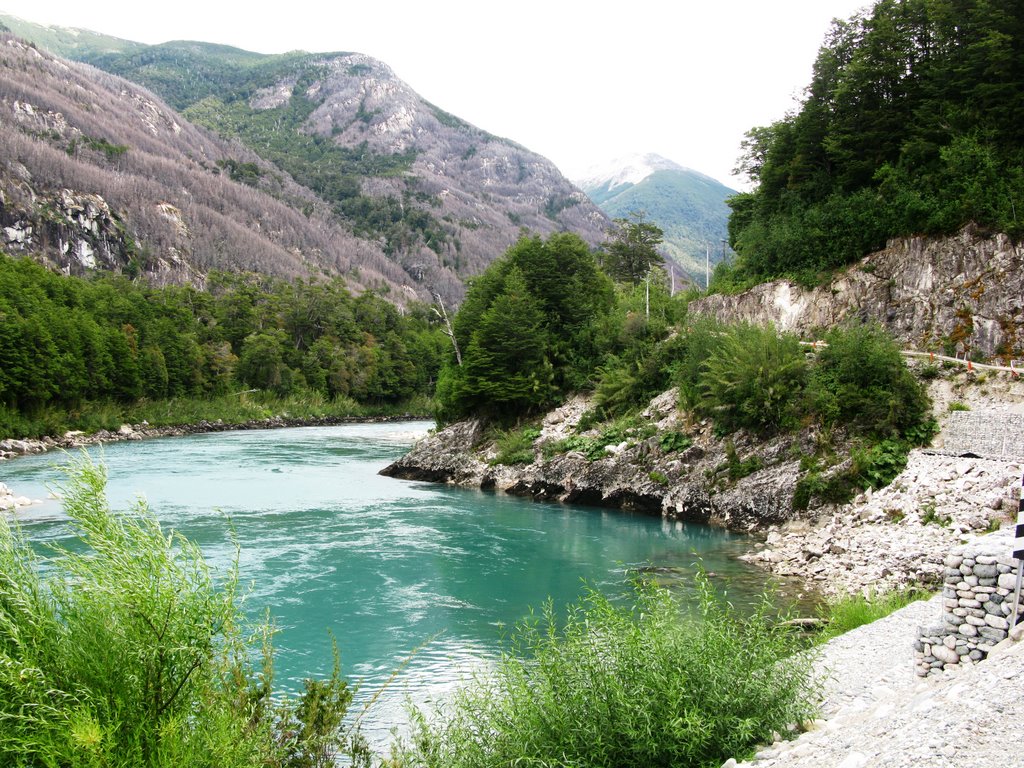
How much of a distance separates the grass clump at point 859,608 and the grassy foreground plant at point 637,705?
193 inches

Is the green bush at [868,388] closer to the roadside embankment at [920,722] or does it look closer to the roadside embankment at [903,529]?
the roadside embankment at [903,529]

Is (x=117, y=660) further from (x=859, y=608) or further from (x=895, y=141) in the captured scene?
(x=895, y=141)

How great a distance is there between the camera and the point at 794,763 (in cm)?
638

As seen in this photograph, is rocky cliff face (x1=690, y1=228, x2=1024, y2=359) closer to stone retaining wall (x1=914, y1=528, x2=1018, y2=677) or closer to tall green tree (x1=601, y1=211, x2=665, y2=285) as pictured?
stone retaining wall (x1=914, y1=528, x2=1018, y2=677)

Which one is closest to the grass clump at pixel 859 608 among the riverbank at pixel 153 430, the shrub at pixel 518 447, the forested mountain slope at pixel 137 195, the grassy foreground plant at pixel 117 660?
the grassy foreground plant at pixel 117 660

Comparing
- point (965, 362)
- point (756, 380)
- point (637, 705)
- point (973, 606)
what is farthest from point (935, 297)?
point (637, 705)

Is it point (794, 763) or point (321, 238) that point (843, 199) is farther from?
point (321, 238)

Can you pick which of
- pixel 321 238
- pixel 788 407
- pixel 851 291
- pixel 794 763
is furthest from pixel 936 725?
pixel 321 238

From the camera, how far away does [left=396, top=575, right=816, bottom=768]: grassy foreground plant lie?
6.85 metres

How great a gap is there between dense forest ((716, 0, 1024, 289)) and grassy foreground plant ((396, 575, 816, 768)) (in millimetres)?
22102

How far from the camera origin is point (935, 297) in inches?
982

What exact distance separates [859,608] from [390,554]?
12.3m

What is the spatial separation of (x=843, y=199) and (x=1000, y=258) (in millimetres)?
6807

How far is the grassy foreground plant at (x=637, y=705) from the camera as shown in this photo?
22.5ft
